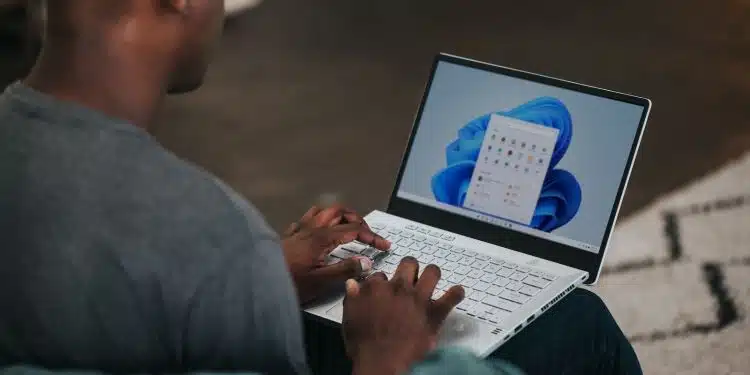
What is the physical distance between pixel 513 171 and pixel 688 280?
966mm

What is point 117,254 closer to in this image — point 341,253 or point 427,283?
point 427,283

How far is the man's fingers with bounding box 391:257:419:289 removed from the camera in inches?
39.0

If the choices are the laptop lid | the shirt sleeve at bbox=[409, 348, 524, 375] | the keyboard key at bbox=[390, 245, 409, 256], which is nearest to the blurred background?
the laptop lid

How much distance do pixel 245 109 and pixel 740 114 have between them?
4.76 feet

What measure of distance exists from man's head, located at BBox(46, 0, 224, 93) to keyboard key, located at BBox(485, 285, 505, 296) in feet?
1.44

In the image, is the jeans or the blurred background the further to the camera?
the blurred background

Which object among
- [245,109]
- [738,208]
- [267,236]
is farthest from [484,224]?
[245,109]

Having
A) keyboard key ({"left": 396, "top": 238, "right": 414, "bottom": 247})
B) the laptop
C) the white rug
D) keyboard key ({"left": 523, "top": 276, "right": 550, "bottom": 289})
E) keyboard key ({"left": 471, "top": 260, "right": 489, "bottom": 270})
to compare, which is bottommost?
the white rug

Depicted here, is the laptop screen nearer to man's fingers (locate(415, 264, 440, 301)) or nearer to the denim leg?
the denim leg

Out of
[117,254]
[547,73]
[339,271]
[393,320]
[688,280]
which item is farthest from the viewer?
[547,73]

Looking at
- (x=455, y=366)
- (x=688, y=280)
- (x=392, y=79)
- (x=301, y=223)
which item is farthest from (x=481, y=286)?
(x=392, y=79)

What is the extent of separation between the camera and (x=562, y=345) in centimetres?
114

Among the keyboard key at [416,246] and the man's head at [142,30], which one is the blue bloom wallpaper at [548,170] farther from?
the man's head at [142,30]

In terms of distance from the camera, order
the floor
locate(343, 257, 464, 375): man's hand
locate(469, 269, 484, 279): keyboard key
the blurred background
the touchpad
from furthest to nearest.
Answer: the floor, the blurred background, locate(469, 269, 484, 279): keyboard key, the touchpad, locate(343, 257, 464, 375): man's hand
